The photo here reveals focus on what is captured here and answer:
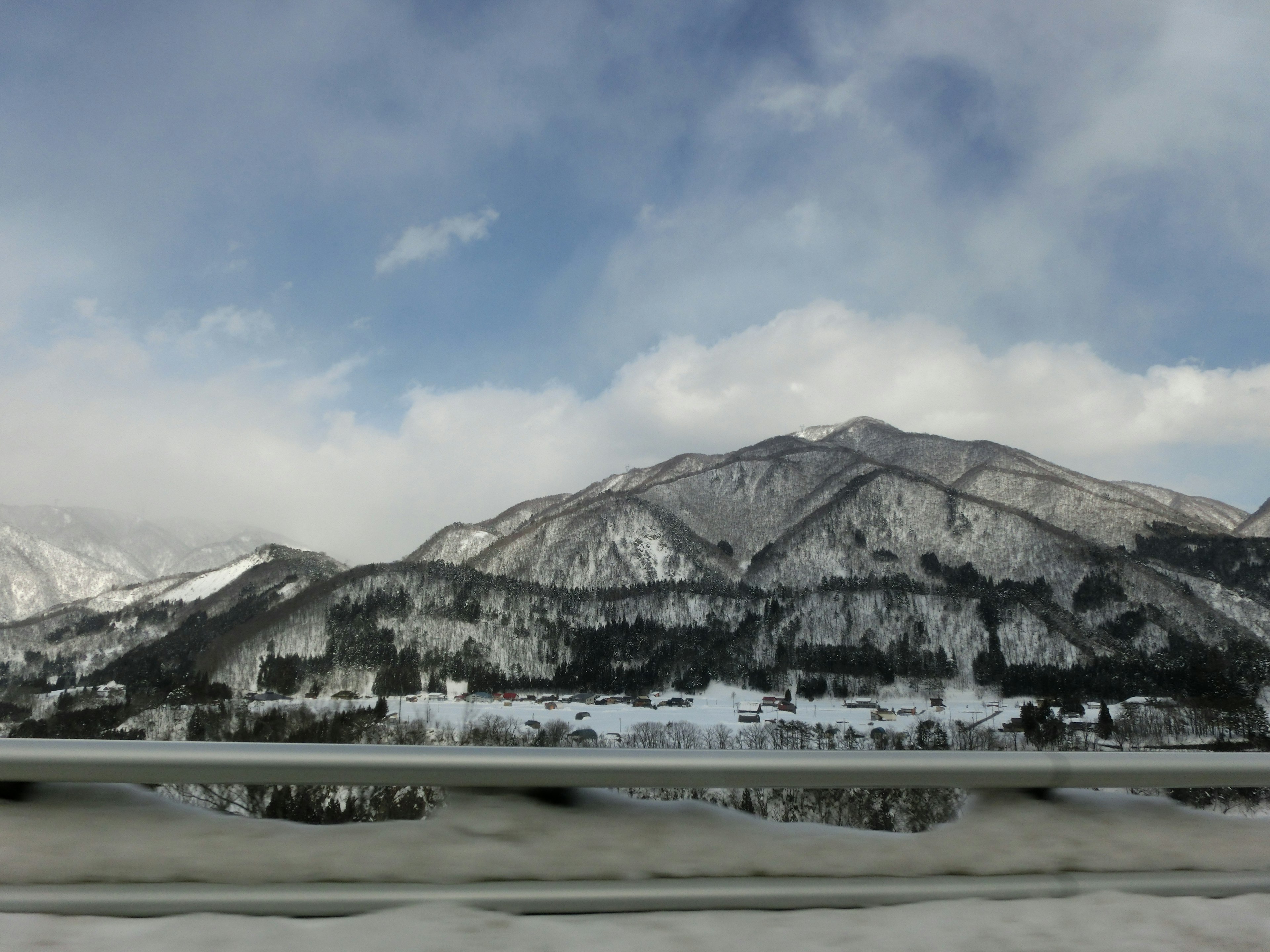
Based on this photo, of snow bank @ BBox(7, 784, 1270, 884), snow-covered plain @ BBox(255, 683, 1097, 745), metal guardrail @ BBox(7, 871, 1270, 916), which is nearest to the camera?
metal guardrail @ BBox(7, 871, 1270, 916)

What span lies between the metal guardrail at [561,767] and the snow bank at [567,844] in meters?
0.18

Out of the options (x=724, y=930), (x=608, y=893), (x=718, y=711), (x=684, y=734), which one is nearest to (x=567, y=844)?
(x=608, y=893)

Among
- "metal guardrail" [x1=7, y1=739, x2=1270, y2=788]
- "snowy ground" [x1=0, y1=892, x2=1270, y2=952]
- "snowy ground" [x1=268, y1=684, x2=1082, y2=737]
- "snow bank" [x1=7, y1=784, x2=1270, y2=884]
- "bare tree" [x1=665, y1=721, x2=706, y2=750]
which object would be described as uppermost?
"metal guardrail" [x1=7, y1=739, x2=1270, y2=788]

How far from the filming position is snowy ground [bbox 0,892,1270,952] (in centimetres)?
291

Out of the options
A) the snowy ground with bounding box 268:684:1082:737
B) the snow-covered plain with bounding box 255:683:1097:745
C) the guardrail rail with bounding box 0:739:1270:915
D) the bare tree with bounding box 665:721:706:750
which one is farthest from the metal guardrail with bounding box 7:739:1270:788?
the snowy ground with bounding box 268:684:1082:737

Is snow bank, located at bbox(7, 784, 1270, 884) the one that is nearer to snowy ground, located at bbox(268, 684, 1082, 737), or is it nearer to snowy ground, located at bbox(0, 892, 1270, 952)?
snowy ground, located at bbox(0, 892, 1270, 952)

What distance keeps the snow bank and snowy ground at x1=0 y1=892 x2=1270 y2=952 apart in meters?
0.24

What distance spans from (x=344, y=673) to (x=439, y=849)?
558 feet

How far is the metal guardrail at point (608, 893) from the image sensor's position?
10.3ft

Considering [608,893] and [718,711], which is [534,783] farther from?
[718,711]

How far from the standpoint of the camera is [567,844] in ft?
11.6

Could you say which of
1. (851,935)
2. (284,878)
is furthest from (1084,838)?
(284,878)

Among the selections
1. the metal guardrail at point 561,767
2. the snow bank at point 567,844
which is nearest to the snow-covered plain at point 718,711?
the snow bank at point 567,844

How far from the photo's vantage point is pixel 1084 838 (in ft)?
12.7
